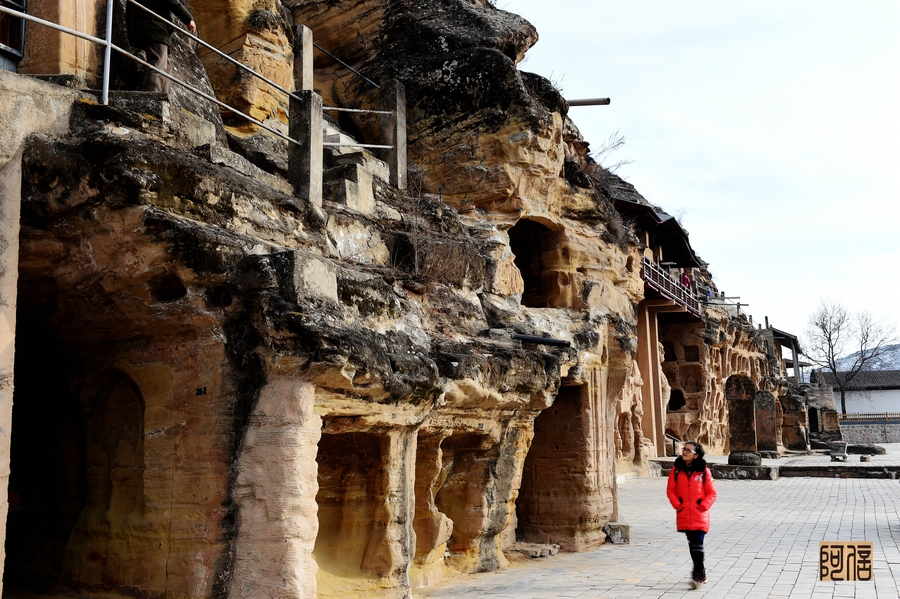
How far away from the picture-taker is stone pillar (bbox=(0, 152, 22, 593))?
476cm

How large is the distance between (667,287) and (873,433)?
26555 millimetres

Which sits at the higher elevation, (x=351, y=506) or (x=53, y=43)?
(x=53, y=43)

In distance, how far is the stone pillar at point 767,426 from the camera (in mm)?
26516

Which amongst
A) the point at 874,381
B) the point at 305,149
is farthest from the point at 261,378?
the point at 874,381

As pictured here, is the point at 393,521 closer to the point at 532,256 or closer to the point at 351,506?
the point at 351,506

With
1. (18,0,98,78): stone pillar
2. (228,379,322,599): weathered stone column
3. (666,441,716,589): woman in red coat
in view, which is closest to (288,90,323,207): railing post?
(18,0,98,78): stone pillar

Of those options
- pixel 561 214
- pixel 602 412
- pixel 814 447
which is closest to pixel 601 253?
pixel 561 214

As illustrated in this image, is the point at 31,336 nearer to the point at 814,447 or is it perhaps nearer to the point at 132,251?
the point at 132,251

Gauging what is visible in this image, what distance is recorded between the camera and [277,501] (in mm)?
5371

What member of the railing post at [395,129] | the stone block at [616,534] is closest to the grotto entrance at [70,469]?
the railing post at [395,129]

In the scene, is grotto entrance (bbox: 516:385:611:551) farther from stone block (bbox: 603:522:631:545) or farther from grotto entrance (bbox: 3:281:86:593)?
grotto entrance (bbox: 3:281:86:593)

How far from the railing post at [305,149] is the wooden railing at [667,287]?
1746 centimetres

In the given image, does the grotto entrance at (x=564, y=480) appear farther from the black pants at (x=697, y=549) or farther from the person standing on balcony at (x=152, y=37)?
the person standing on balcony at (x=152, y=37)

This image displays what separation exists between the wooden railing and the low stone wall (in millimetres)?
21711
